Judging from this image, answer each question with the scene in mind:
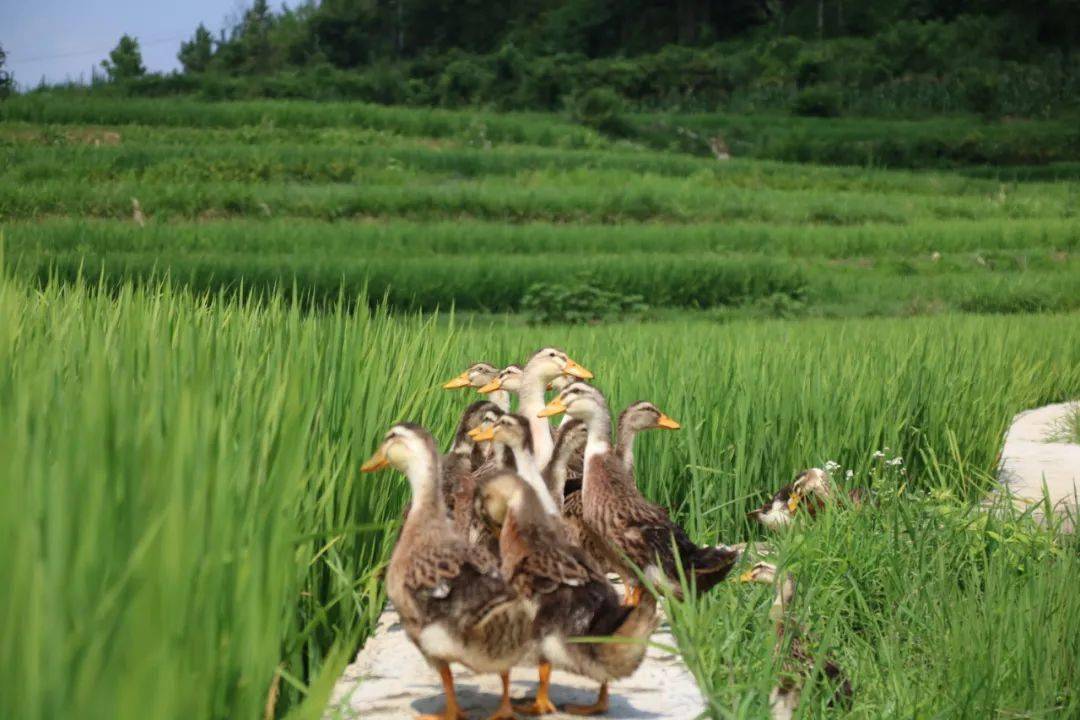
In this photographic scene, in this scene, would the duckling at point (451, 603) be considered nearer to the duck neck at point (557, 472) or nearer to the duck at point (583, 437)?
the duck neck at point (557, 472)

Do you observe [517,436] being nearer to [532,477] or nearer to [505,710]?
[532,477]

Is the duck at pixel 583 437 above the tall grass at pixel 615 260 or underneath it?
above

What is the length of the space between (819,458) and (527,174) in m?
19.8

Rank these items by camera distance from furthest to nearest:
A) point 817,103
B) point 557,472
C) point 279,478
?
point 817,103 < point 557,472 < point 279,478

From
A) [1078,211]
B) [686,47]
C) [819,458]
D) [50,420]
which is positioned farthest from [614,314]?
[686,47]

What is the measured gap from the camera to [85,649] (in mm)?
1573

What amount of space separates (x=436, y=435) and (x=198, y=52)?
174 ft

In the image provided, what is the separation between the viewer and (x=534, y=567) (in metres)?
3.08

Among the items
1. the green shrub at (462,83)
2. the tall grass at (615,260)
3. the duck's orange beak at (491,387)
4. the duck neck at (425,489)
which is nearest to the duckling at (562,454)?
the duck's orange beak at (491,387)

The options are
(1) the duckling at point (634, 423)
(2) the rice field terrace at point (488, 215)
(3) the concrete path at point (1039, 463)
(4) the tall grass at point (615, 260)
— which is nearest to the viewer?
(1) the duckling at point (634, 423)

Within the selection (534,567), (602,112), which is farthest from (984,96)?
(534,567)

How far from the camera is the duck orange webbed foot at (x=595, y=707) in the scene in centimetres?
301

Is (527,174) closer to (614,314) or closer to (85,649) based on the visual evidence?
(614,314)

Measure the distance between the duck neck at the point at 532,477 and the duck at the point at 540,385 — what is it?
1.04m
